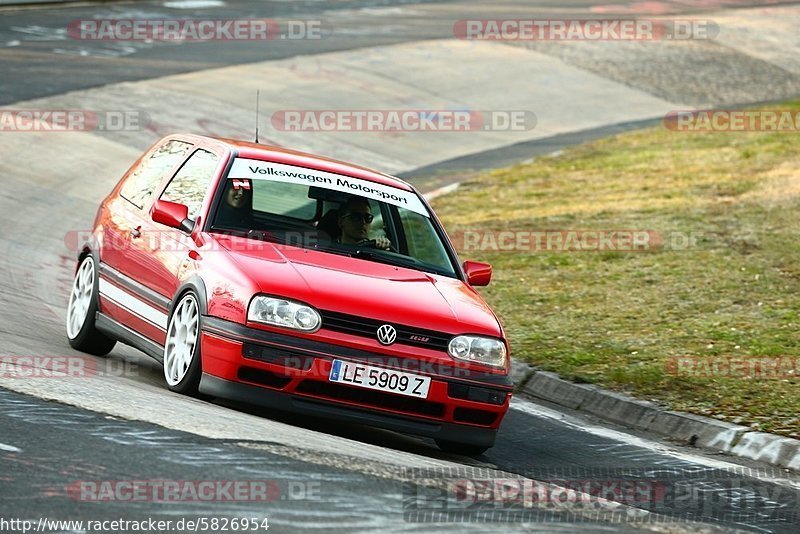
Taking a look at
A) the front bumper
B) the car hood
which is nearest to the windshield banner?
the car hood

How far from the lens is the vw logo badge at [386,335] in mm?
7754

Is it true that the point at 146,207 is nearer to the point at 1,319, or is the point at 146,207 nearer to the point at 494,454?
the point at 1,319

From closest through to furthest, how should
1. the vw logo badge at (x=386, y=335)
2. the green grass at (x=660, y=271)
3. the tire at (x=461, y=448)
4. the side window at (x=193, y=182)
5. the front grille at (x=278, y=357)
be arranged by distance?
the front grille at (x=278, y=357), the vw logo badge at (x=386, y=335), the tire at (x=461, y=448), the side window at (x=193, y=182), the green grass at (x=660, y=271)

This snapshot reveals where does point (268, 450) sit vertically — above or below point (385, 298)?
below

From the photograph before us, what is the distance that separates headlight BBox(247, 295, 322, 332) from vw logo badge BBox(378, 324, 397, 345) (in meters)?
0.34

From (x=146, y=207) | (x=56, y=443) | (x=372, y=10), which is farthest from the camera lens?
(x=372, y=10)

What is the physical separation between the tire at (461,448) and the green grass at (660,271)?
7.00 ft

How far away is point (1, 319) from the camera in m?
10.5

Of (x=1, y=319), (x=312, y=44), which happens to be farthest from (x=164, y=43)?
(x=1, y=319)

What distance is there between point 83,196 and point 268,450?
11.5m

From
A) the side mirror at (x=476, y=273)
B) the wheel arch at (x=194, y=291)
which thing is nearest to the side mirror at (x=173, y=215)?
the wheel arch at (x=194, y=291)

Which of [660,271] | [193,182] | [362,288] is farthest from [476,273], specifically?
[660,271]

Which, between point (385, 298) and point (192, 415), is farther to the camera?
point (385, 298)

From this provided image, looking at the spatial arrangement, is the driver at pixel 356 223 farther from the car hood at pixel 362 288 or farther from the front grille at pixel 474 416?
the front grille at pixel 474 416
